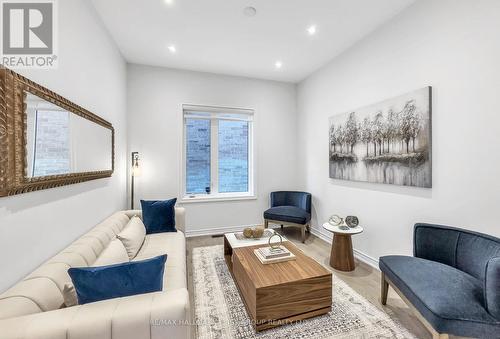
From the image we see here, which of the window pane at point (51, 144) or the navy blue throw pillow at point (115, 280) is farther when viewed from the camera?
the window pane at point (51, 144)

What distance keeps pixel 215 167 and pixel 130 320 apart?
3.38 m

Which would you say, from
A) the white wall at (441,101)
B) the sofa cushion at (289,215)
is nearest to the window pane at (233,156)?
the sofa cushion at (289,215)

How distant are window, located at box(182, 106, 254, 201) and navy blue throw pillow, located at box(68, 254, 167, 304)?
284cm

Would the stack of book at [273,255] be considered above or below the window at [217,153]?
below

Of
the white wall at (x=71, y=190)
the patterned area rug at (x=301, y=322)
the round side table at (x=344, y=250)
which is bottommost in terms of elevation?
the patterned area rug at (x=301, y=322)

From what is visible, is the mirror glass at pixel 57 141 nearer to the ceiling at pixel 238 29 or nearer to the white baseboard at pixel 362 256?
the ceiling at pixel 238 29

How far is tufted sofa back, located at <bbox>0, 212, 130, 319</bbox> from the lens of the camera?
104 cm

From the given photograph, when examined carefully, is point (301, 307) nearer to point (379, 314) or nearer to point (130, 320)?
point (379, 314)

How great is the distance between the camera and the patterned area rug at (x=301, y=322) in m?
1.71

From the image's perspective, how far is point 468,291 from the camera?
4.76 ft

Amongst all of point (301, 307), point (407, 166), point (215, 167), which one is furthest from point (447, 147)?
point (215, 167)

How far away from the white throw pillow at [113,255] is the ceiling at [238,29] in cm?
241

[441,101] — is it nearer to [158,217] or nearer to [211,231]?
[158,217]

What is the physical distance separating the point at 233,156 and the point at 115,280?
11.2 feet
